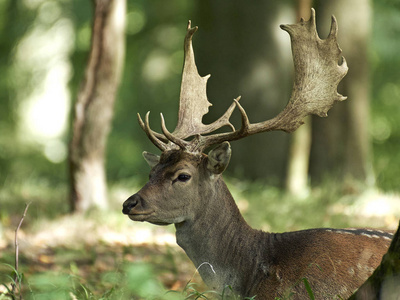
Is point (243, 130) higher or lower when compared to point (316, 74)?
lower

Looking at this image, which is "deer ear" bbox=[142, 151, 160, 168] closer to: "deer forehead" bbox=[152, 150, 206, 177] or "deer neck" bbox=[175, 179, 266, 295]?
"deer forehead" bbox=[152, 150, 206, 177]

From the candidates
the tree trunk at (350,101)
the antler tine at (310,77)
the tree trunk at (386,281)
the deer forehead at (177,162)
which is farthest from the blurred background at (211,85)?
the tree trunk at (386,281)

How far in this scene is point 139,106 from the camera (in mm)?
18844

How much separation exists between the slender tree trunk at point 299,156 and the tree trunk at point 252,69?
8.2 inches

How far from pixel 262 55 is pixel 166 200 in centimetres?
694

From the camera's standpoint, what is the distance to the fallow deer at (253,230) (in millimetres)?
3980

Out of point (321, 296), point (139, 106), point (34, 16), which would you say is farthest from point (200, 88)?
point (139, 106)

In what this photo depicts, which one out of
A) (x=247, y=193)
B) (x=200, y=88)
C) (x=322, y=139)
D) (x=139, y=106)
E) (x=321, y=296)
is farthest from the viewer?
(x=139, y=106)

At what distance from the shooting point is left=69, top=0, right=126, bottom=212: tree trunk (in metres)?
7.91

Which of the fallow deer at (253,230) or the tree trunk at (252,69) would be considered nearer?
the fallow deer at (253,230)

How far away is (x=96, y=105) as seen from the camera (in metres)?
7.91

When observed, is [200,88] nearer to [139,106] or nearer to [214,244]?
[214,244]

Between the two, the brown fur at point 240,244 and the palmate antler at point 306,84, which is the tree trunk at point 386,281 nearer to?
the brown fur at point 240,244

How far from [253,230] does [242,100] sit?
6.43 meters
